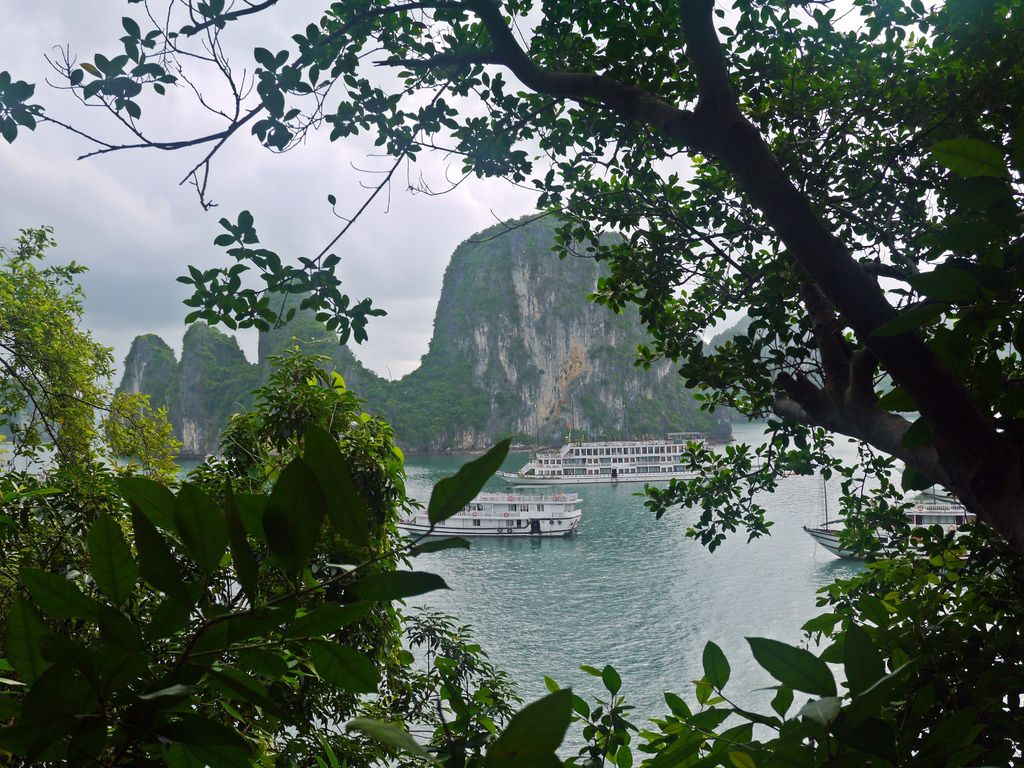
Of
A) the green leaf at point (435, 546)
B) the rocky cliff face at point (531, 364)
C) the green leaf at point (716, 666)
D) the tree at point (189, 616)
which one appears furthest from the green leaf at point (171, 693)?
the rocky cliff face at point (531, 364)

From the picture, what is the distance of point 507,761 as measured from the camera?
0.70ft

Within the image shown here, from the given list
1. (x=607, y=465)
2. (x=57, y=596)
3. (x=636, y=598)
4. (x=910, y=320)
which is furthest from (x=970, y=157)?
(x=607, y=465)

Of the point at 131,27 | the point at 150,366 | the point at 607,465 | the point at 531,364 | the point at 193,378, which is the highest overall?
the point at 531,364

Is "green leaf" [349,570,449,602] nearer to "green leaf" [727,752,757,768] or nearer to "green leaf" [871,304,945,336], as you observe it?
"green leaf" [727,752,757,768]

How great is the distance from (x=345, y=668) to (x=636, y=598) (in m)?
15.5

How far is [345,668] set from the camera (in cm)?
31

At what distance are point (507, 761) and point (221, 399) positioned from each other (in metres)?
37.3

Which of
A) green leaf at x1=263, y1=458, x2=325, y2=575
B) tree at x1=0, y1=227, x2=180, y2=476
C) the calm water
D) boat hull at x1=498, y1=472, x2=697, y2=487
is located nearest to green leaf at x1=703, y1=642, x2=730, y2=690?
green leaf at x1=263, y1=458, x2=325, y2=575

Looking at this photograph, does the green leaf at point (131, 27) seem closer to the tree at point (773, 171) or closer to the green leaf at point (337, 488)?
the tree at point (773, 171)

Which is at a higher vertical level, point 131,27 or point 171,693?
point 131,27

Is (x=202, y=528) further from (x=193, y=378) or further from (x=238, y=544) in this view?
(x=193, y=378)

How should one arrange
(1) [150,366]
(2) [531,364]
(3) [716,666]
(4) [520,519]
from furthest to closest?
(2) [531,364] < (1) [150,366] < (4) [520,519] < (3) [716,666]

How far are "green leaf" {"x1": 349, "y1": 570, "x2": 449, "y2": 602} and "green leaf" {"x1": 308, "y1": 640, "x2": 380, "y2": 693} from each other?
0.05 metres

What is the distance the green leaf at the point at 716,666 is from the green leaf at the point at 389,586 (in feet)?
1.13
